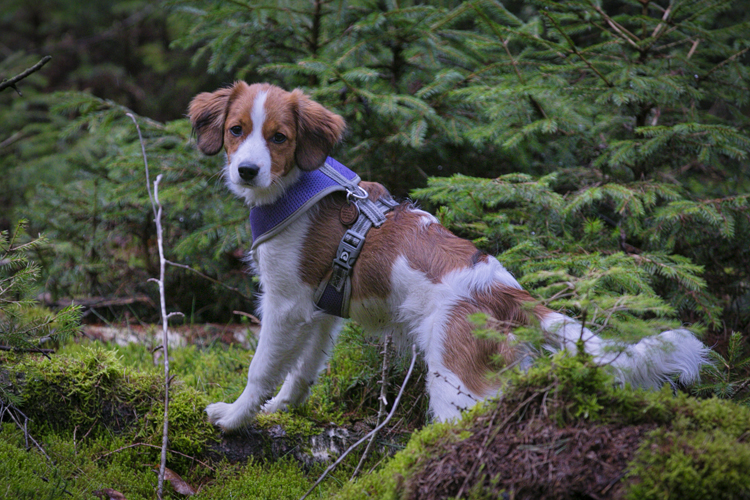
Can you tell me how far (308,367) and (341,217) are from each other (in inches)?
39.9

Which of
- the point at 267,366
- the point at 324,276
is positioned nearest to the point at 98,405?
the point at 267,366

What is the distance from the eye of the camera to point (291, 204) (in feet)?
10.8

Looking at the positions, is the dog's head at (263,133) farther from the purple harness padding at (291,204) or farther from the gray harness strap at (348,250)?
the gray harness strap at (348,250)

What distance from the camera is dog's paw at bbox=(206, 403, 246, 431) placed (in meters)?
3.20

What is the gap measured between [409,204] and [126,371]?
2.05 meters

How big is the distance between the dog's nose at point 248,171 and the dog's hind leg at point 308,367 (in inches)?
40.8

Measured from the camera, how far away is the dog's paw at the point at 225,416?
3.20 m

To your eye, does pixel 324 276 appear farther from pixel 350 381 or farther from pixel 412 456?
pixel 412 456

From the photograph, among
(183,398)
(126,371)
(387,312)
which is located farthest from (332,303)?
(126,371)

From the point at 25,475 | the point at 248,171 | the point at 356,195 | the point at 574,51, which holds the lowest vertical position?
the point at 25,475

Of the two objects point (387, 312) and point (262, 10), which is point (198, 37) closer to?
point (262, 10)

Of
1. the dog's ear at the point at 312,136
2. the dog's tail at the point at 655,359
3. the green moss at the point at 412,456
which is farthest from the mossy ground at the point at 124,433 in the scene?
the dog's ear at the point at 312,136

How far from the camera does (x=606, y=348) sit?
2127 mm

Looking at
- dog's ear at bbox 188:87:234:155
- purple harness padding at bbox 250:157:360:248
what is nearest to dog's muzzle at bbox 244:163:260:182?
purple harness padding at bbox 250:157:360:248
